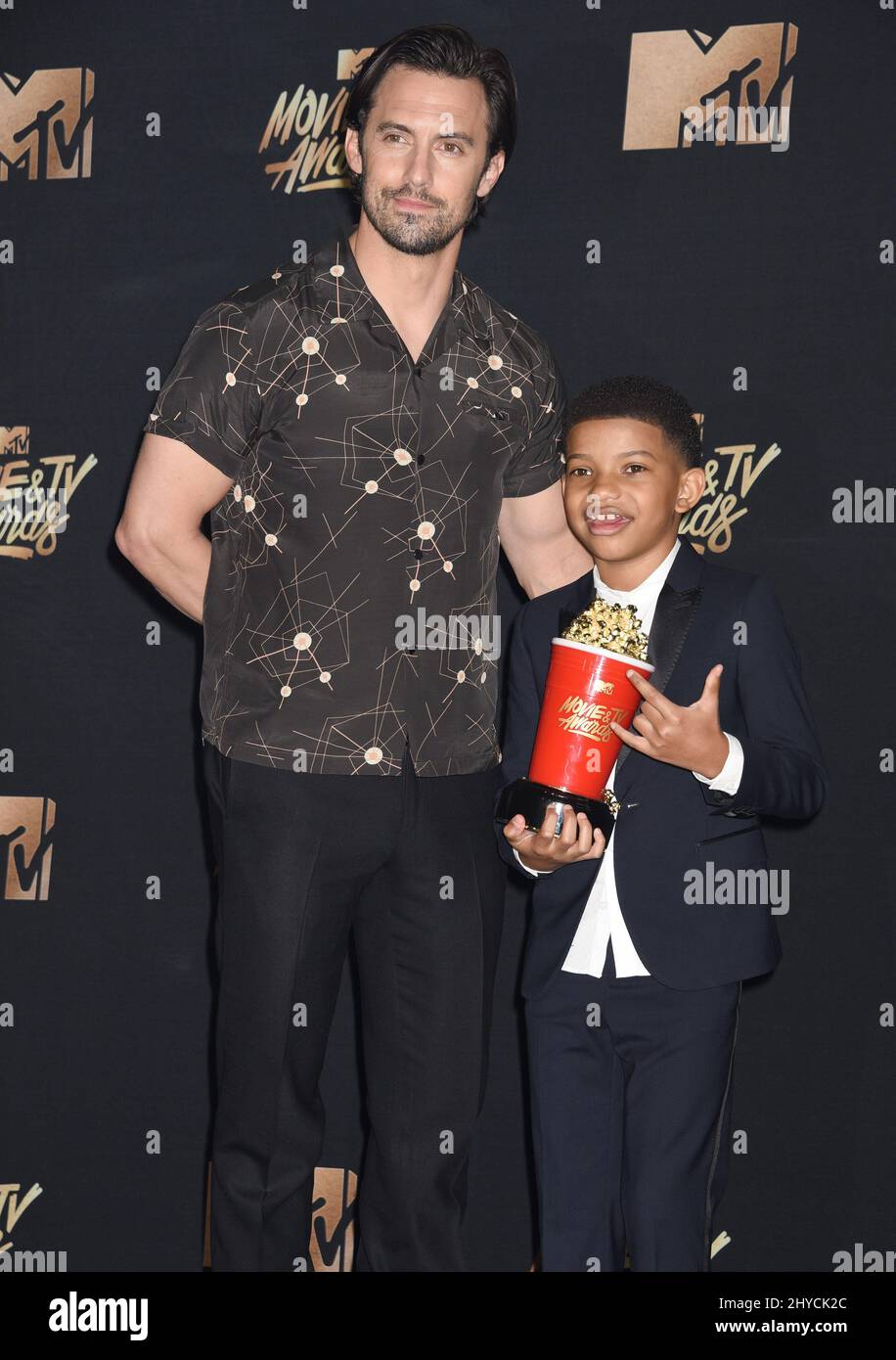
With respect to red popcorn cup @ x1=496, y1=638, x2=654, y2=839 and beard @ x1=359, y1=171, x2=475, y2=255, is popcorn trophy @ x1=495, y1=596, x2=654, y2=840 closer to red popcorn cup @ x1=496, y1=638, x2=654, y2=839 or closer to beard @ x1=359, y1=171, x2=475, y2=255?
red popcorn cup @ x1=496, y1=638, x2=654, y2=839

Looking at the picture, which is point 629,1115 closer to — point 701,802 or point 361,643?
point 701,802

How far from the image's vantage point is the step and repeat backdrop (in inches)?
112

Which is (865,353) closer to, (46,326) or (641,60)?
(641,60)

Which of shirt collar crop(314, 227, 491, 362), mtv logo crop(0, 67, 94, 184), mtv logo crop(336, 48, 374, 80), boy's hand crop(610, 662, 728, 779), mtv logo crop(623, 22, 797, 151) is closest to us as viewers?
boy's hand crop(610, 662, 728, 779)

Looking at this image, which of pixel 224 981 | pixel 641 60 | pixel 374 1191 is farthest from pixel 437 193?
pixel 374 1191

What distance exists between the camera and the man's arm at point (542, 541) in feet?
8.36

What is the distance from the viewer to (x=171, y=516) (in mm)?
2355

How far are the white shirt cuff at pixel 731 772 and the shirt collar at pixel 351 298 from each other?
865 millimetres

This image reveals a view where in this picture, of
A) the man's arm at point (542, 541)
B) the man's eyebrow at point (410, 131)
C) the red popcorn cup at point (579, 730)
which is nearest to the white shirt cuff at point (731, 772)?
the red popcorn cup at point (579, 730)

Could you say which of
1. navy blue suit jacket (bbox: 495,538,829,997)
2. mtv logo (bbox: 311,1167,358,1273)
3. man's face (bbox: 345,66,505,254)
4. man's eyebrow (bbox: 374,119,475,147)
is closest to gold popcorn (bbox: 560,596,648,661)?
navy blue suit jacket (bbox: 495,538,829,997)

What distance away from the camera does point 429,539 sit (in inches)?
91.2

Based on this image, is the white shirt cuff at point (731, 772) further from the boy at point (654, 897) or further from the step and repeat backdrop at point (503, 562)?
the step and repeat backdrop at point (503, 562)

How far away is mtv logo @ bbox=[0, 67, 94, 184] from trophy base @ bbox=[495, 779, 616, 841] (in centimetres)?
188

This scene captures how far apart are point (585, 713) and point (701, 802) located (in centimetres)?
30
